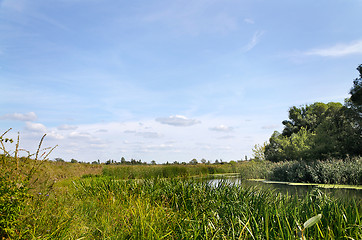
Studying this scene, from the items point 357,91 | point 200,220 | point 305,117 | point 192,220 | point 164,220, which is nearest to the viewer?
point 192,220

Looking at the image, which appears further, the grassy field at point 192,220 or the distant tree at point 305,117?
the distant tree at point 305,117

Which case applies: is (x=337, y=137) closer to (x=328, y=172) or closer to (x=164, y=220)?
(x=328, y=172)

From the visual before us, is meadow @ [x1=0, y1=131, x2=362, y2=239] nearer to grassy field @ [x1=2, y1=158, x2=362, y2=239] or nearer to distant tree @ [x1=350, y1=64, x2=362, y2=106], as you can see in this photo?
grassy field @ [x1=2, y1=158, x2=362, y2=239]

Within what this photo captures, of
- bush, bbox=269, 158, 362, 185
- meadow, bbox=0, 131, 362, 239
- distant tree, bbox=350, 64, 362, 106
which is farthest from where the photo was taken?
distant tree, bbox=350, 64, 362, 106

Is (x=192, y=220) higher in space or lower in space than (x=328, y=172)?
lower

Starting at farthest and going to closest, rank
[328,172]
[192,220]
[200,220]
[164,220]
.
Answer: [328,172], [164,220], [200,220], [192,220]

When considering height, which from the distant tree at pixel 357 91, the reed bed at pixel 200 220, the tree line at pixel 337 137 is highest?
the distant tree at pixel 357 91

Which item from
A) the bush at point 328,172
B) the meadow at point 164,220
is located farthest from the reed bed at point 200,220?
the bush at point 328,172

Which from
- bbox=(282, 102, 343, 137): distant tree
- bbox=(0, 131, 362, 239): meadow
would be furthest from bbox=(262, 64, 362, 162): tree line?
bbox=(0, 131, 362, 239): meadow

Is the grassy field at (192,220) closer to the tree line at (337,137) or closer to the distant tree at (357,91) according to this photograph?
the tree line at (337,137)

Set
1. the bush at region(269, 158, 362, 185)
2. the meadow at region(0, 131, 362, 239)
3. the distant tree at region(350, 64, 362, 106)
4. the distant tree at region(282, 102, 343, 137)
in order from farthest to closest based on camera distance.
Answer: the distant tree at region(282, 102, 343, 137)
the distant tree at region(350, 64, 362, 106)
the bush at region(269, 158, 362, 185)
the meadow at region(0, 131, 362, 239)

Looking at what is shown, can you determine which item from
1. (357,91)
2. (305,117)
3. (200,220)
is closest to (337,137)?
(357,91)

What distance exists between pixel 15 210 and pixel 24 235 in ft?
1.48

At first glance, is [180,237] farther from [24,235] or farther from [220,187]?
[220,187]
